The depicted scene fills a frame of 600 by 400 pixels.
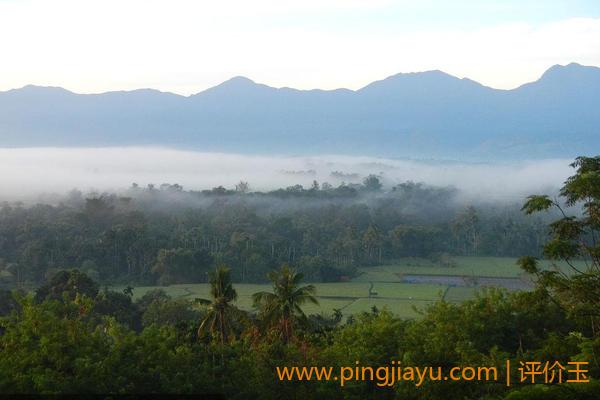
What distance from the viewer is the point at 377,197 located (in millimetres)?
113875

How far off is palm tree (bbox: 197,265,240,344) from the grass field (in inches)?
668

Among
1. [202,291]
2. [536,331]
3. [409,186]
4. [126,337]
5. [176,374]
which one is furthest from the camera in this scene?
[409,186]

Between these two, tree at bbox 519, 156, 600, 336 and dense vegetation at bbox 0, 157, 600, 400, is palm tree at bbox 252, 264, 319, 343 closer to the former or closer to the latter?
dense vegetation at bbox 0, 157, 600, 400

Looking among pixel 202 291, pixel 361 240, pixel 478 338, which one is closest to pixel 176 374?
pixel 478 338

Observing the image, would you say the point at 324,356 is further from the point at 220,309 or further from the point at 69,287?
the point at 69,287

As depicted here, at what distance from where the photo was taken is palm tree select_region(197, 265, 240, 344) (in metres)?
24.0

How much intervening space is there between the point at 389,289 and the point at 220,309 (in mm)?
32073

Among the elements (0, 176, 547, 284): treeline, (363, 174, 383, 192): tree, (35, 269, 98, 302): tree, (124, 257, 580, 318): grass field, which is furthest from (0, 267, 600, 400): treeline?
(363, 174, 383, 192): tree

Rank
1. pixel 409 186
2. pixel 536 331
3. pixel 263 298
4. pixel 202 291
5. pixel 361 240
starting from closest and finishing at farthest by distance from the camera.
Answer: pixel 536 331 → pixel 263 298 → pixel 202 291 → pixel 361 240 → pixel 409 186

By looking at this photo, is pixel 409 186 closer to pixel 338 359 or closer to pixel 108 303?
pixel 108 303

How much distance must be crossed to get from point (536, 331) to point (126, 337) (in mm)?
11516

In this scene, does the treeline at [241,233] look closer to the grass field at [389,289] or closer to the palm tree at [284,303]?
the grass field at [389,289]

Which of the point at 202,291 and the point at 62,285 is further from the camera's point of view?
the point at 202,291

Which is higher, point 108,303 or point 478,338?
point 478,338
